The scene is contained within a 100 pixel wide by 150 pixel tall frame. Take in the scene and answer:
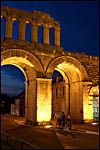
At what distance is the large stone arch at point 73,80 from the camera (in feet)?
53.4

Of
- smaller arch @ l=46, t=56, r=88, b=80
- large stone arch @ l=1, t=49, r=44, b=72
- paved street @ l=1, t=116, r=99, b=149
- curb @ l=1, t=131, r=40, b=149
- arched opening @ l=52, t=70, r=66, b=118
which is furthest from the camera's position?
Result: arched opening @ l=52, t=70, r=66, b=118

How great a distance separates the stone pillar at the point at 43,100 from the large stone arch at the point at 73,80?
88 cm

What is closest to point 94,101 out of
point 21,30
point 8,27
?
point 21,30

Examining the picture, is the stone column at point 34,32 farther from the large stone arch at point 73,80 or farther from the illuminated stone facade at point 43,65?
→ the large stone arch at point 73,80

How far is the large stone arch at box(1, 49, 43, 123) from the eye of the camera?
14.3 meters

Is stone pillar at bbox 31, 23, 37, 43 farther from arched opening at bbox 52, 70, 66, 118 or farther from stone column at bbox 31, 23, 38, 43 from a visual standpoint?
arched opening at bbox 52, 70, 66, 118

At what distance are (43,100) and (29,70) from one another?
2.98m

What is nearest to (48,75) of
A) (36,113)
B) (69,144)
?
(36,113)

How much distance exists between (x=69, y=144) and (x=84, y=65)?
992 cm

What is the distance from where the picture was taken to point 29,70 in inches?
644

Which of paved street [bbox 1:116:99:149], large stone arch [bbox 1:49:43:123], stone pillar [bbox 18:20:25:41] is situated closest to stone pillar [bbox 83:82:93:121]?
large stone arch [bbox 1:49:43:123]

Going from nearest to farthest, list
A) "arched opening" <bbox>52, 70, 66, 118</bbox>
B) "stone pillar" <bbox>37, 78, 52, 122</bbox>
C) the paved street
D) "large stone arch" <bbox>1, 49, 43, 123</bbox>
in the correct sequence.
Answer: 1. the paved street
2. "large stone arch" <bbox>1, 49, 43, 123</bbox>
3. "stone pillar" <bbox>37, 78, 52, 122</bbox>
4. "arched opening" <bbox>52, 70, 66, 118</bbox>

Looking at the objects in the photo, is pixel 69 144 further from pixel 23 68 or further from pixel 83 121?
pixel 23 68

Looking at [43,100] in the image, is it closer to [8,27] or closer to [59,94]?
[8,27]
